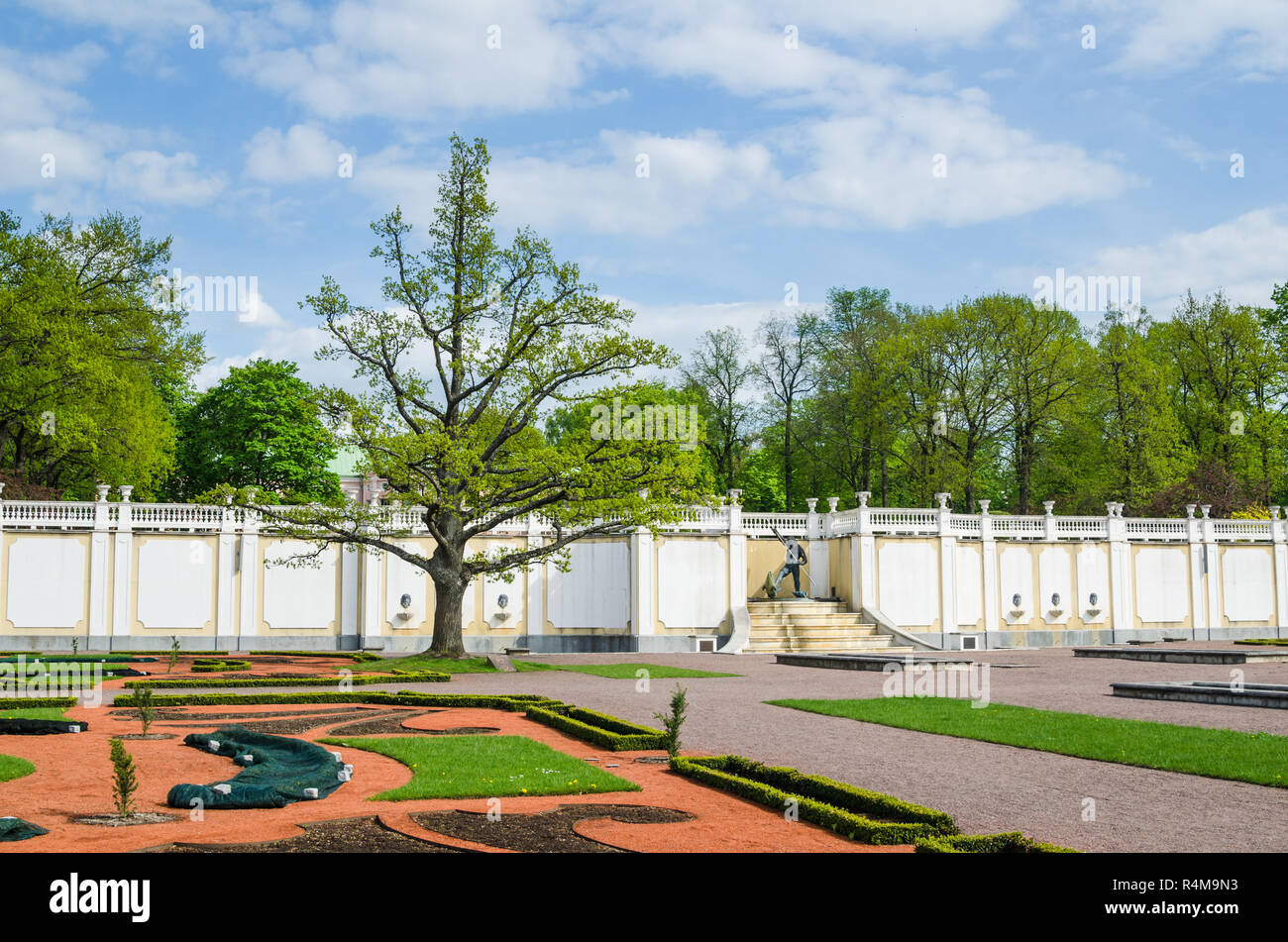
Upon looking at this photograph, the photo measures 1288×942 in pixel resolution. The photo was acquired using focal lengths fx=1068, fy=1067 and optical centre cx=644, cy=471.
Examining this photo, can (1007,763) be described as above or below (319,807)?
below

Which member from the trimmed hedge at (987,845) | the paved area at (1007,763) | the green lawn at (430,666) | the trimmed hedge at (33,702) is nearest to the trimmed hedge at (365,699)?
the trimmed hedge at (33,702)

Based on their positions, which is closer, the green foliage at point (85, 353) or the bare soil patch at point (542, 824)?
the bare soil patch at point (542, 824)

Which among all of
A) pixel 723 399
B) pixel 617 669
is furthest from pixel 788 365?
pixel 617 669

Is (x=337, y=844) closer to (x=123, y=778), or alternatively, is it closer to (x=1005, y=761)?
(x=123, y=778)

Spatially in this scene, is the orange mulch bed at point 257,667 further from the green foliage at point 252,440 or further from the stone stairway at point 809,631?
the green foliage at point 252,440

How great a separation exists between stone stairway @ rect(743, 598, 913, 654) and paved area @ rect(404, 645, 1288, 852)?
14.0 meters

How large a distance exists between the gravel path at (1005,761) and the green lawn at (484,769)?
217 centimetres

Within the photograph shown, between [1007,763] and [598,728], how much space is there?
5384 millimetres

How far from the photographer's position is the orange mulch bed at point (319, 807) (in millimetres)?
7793

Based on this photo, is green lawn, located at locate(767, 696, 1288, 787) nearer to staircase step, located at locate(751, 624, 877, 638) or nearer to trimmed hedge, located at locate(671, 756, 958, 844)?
trimmed hedge, located at locate(671, 756, 958, 844)

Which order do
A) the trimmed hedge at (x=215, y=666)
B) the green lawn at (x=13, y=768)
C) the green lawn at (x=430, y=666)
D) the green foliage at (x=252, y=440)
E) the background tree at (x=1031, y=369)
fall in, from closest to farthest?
1. the green lawn at (x=13, y=768)
2. the trimmed hedge at (x=215, y=666)
3. the green lawn at (x=430, y=666)
4. the background tree at (x=1031, y=369)
5. the green foliage at (x=252, y=440)

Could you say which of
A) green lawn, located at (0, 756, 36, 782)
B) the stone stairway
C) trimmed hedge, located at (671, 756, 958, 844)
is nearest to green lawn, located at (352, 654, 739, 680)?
the stone stairway

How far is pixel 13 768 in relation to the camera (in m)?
11.0

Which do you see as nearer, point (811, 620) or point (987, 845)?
point (987, 845)
